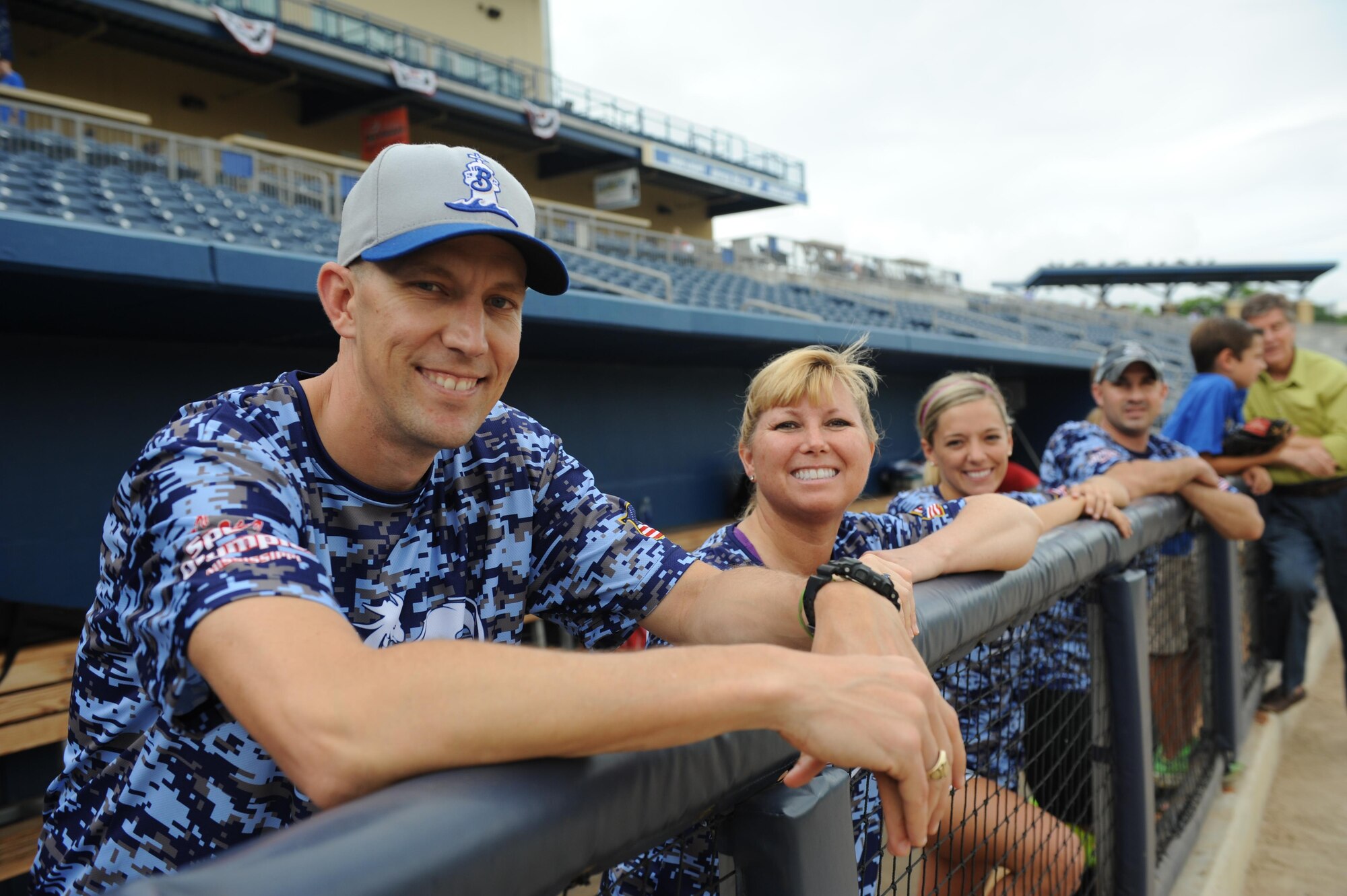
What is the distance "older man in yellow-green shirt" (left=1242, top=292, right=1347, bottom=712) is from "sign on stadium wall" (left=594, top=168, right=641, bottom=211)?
17681 millimetres

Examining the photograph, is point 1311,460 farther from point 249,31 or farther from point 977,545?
point 249,31

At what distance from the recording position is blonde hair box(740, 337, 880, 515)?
208 cm

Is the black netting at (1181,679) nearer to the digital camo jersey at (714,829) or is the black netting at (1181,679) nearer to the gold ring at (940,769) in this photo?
the digital camo jersey at (714,829)

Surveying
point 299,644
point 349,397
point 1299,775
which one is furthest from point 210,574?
point 1299,775

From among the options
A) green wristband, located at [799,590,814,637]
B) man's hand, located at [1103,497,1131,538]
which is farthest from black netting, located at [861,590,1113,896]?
green wristband, located at [799,590,814,637]

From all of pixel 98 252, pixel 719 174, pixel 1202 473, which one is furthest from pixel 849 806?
pixel 719 174

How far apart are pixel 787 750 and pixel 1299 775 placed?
3911 mm

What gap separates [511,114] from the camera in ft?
59.3

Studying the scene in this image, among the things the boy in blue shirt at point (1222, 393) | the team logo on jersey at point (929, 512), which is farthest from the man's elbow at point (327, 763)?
the boy in blue shirt at point (1222, 393)

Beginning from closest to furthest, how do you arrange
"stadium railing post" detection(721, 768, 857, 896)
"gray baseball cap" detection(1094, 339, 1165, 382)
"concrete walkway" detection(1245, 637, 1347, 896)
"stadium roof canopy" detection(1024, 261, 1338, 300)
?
"stadium railing post" detection(721, 768, 857, 896)
"concrete walkway" detection(1245, 637, 1347, 896)
"gray baseball cap" detection(1094, 339, 1165, 382)
"stadium roof canopy" detection(1024, 261, 1338, 300)

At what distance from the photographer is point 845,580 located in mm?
1341

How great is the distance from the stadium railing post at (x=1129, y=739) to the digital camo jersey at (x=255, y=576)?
1.23 meters

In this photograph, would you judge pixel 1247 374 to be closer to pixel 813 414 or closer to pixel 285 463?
pixel 813 414

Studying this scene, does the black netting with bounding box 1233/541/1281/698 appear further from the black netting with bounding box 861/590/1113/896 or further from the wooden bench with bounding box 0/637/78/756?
the wooden bench with bounding box 0/637/78/756
